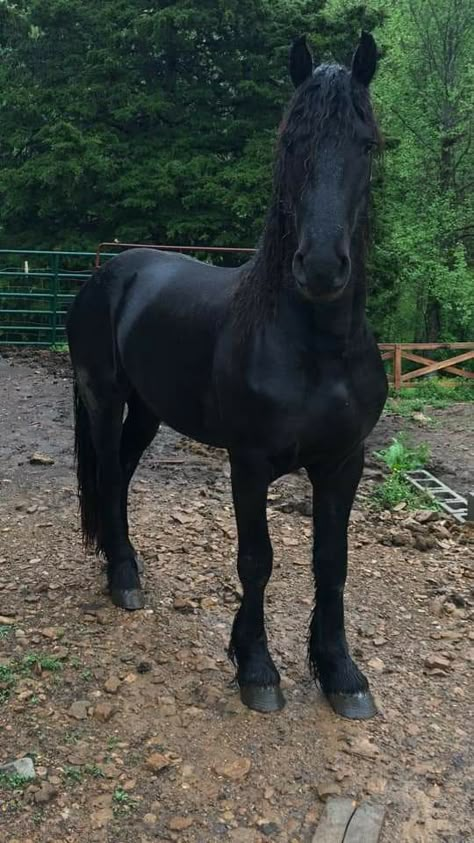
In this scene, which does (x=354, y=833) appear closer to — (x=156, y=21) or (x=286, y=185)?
(x=286, y=185)

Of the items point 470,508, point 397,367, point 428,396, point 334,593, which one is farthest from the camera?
point 397,367

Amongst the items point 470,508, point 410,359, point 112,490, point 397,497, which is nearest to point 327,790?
point 112,490

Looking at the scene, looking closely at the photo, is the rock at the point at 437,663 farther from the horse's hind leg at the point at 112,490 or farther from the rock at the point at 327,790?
the horse's hind leg at the point at 112,490

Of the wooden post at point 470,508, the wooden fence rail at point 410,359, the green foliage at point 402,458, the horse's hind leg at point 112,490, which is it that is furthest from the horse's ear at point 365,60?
the wooden fence rail at point 410,359

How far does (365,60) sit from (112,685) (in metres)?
2.46

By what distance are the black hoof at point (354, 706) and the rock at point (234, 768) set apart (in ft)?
1.50

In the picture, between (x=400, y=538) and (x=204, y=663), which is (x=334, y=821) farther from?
(x=400, y=538)

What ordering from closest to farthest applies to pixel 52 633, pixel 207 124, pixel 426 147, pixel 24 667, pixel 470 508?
pixel 24 667 → pixel 52 633 → pixel 470 508 → pixel 426 147 → pixel 207 124

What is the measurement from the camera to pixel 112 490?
144 inches

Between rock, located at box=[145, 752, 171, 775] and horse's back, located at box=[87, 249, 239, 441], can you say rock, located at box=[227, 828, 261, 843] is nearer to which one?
rock, located at box=[145, 752, 171, 775]

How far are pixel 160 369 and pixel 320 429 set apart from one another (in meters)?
0.95

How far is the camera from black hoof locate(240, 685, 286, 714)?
2816 millimetres

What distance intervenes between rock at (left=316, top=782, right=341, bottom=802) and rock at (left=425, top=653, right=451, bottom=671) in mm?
918

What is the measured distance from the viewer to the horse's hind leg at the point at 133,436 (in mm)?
3822
